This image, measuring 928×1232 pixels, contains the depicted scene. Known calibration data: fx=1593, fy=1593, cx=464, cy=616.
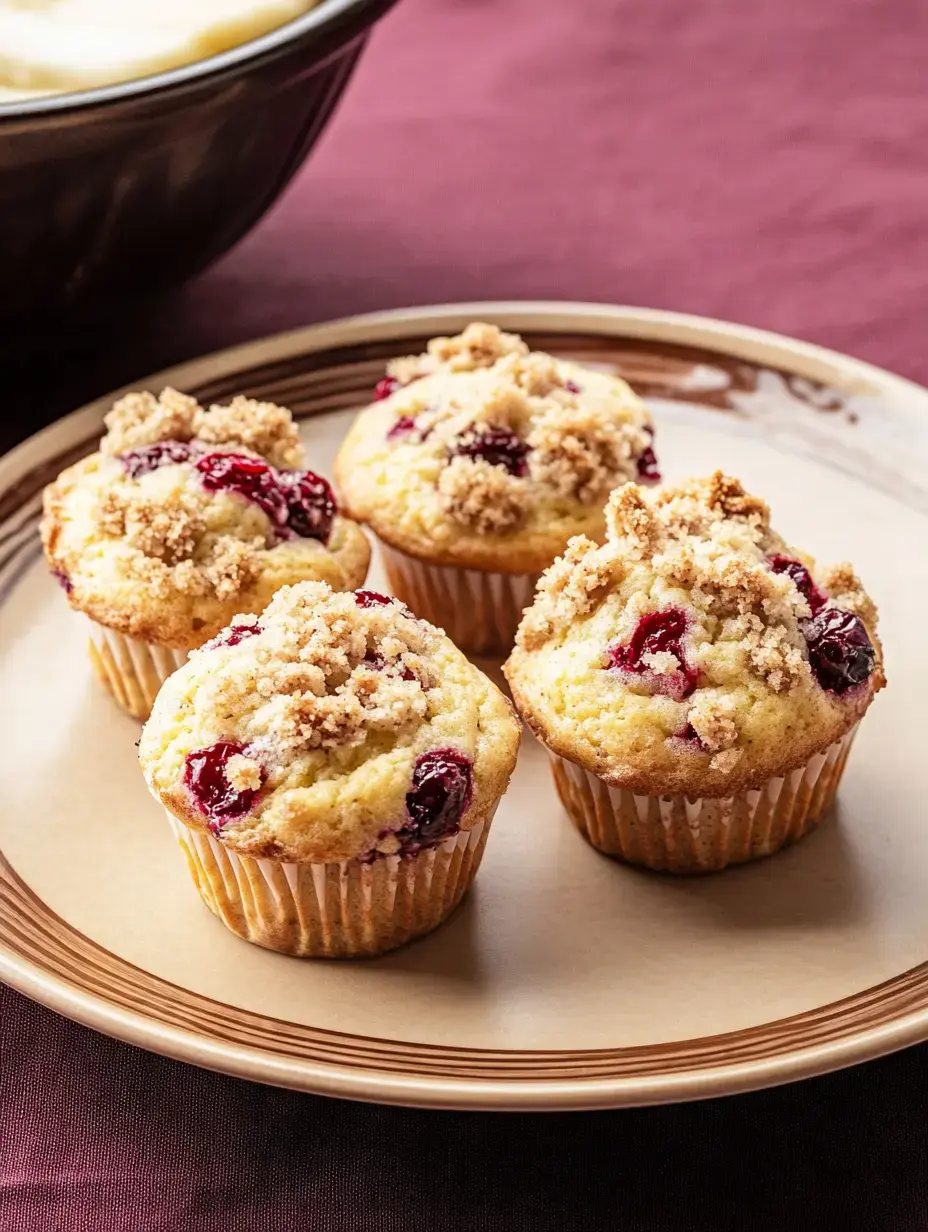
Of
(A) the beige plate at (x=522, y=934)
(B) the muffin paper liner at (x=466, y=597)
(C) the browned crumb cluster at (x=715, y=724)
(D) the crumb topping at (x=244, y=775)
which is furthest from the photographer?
(B) the muffin paper liner at (x=466, y=597)

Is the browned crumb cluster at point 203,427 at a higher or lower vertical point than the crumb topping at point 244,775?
higher

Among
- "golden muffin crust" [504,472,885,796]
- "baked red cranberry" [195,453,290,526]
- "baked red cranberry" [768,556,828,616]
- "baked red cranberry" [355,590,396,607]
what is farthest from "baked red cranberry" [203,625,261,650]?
"baked red cranberry" [768,556,828,616]

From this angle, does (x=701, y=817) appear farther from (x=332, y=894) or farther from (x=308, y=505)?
(x=308, y=505)

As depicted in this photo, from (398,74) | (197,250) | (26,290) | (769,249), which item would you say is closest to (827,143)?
(769,249)

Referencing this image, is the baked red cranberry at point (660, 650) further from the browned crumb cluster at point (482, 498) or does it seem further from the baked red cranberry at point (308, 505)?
the baked red cranberry at point (308, 505)

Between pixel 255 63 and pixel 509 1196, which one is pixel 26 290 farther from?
pixel 509 1196

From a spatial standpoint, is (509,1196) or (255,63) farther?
(255,63)

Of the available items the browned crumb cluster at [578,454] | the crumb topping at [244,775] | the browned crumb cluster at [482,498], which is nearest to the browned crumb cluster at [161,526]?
the browned crumb cluster at [482,498]

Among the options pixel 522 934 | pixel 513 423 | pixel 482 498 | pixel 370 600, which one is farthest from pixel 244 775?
pixel 513 423
